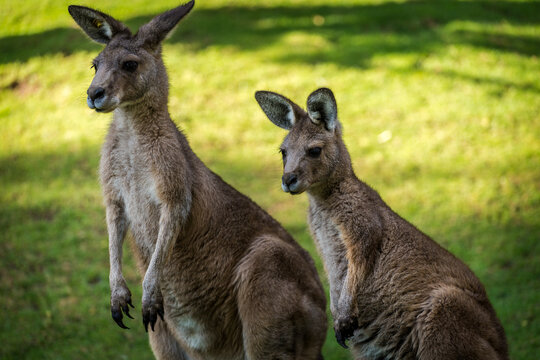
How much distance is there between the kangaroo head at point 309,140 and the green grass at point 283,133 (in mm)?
2056

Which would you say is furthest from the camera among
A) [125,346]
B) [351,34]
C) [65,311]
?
[351,34]

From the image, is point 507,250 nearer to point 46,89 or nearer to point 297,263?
point 297,263

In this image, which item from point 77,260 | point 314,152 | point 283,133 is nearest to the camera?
point 314,152

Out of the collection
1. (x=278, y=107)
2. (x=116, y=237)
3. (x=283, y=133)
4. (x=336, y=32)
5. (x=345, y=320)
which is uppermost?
(x=278, y=107)

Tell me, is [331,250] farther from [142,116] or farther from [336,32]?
[336,32]

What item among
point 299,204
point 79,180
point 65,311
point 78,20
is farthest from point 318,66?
point 78,20

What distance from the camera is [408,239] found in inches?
157

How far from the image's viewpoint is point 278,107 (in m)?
4.04

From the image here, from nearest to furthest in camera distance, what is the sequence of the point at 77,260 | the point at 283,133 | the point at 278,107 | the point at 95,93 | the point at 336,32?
the point at 95,93 < the point at 278,107 < the point at 77,260 < the point at 283,133 < the point at 336,32

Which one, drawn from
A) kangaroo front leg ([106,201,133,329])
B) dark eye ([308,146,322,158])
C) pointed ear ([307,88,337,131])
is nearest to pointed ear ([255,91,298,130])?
pointed ear ([307,88,337,131])

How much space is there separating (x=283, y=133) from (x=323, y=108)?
14.5 ft

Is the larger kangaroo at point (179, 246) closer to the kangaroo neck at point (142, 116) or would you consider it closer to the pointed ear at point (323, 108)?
the kangaroo neck at point (142, 116)

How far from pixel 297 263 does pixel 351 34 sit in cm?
645

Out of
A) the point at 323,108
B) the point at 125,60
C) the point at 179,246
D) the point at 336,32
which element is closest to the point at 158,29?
the point at 125,60
